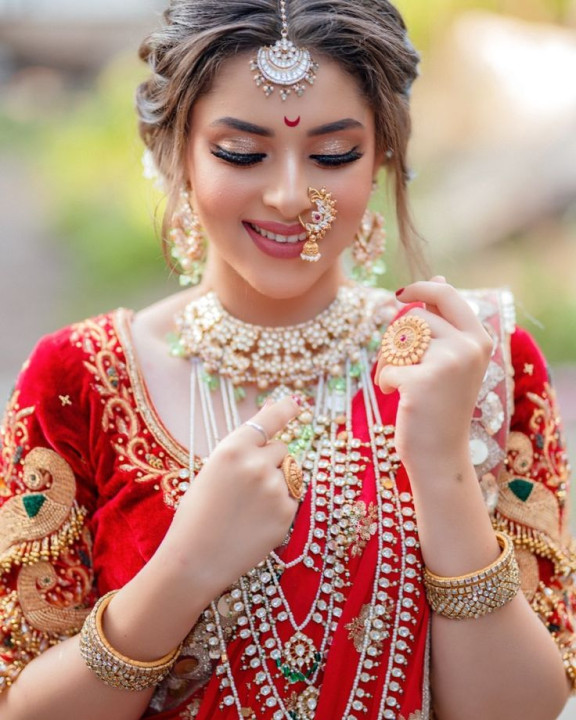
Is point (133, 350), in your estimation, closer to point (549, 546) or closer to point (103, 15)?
point (549, 546)

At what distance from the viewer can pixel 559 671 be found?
163 centimetres

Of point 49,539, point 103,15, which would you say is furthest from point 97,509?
point 103,15

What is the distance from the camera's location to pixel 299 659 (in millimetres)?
1587

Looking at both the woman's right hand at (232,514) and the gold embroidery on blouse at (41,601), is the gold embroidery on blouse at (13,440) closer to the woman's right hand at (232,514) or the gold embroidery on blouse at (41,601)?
the gold embroidery on blouse at (41,601)

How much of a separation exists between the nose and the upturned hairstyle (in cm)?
19

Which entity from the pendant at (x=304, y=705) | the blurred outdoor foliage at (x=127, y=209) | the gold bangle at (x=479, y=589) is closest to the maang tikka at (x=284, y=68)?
the gold bangle at (x=479, y=589)

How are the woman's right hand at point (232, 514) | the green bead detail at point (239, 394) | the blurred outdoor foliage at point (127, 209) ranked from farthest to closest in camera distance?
the blurred outdoor foliage at point (127, 209)
the green bead detail at point (239, 394)
the woman's right hand at point (232, 514)

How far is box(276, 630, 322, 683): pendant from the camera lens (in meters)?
1.59

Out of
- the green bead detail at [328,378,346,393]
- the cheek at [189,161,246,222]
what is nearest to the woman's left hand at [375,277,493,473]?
the green bead detail at [328,378,346,393]

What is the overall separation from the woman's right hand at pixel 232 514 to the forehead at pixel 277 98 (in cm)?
50

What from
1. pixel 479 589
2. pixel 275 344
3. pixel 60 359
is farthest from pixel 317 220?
pixel 479 589

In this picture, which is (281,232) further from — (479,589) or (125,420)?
(479,589)

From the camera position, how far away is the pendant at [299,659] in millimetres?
1586

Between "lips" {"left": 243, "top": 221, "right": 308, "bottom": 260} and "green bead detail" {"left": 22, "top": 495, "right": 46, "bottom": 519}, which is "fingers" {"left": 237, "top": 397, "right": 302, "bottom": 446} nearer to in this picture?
"lips" {"left": 243, "top": 221, "right": 308, "bottom": 260}
